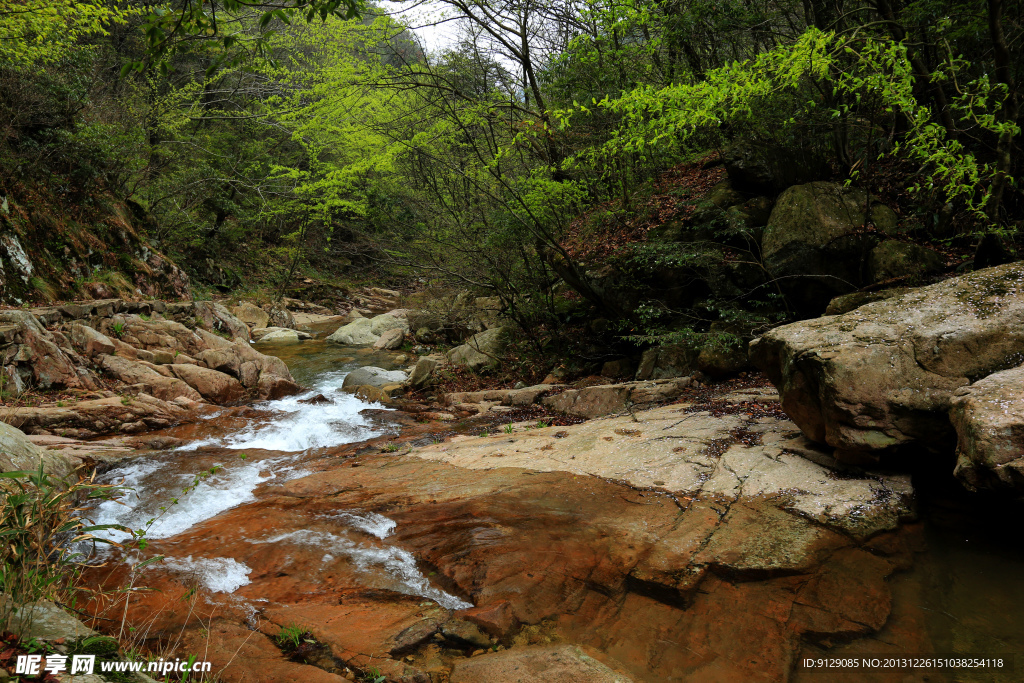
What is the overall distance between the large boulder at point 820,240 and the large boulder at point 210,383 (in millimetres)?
10105

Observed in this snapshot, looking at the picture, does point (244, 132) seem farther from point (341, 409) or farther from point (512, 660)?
point (512, 660)

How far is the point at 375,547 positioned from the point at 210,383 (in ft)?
24.7

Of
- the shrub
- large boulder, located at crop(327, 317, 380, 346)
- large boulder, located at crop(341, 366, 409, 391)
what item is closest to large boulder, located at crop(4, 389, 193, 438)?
large boulder, located at crop(341, 366, 409, 391)

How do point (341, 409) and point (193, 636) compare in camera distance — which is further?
point (341, 409)

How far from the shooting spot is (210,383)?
32.6 ft

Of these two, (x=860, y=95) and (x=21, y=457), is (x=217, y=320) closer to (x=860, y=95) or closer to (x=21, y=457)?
(x=21, y=457)

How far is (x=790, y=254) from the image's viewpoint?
774cm

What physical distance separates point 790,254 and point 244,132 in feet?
80.9

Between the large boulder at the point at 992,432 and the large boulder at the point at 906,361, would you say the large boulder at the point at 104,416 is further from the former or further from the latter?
the large boulder at the point at 992,432

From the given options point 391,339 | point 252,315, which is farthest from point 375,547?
point 252,315

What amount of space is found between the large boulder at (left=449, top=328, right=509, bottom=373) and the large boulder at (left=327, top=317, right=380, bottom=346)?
6976 millimetres

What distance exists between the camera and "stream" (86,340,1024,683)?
307 cm

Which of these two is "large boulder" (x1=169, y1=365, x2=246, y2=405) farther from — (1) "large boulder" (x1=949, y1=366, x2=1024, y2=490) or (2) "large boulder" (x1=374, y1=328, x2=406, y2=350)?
(1) "large boulder" (x1=949, y1=366, x2=1024, y2=490)

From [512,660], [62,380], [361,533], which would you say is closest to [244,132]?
[62,380]
